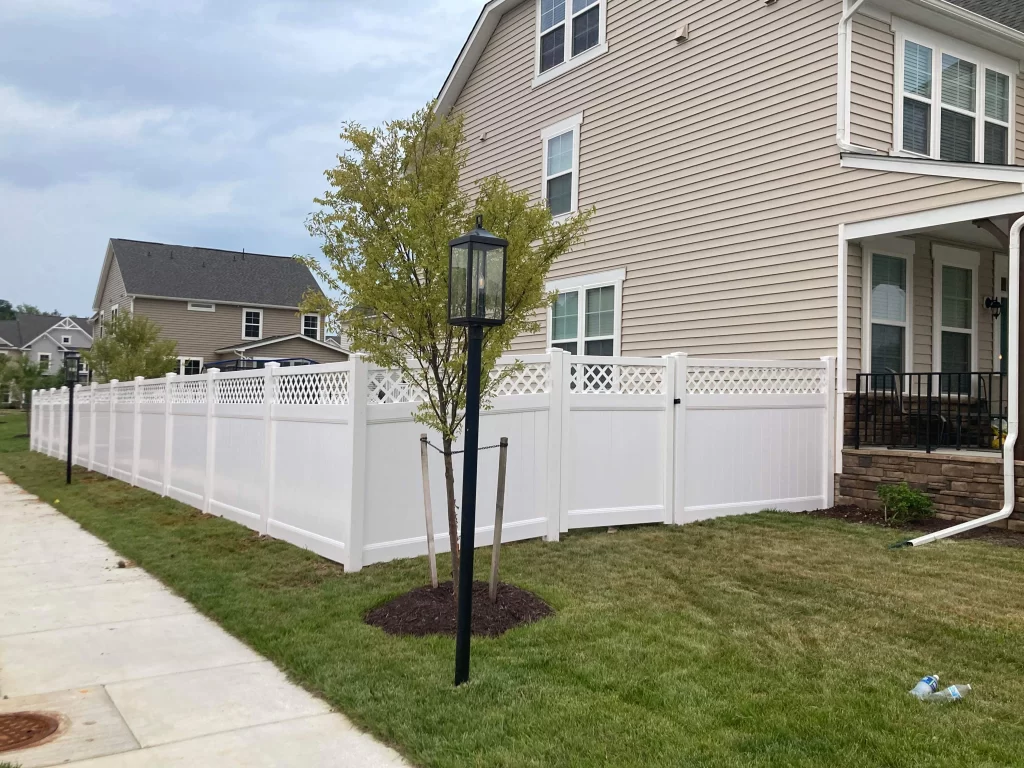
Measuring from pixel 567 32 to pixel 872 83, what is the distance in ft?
17.9

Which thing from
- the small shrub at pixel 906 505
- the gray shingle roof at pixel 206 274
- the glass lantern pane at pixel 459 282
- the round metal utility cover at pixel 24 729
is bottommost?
the round metal utility cover at pixel 24 729

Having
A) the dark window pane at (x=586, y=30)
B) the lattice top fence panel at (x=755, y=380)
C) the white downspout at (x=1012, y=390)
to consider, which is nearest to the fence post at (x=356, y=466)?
the lattice top fence panel at (x=755, y=380)

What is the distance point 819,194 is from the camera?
31.6 feet

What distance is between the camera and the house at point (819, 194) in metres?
9.20

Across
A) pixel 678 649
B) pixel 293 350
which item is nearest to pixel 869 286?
pixel 678 649

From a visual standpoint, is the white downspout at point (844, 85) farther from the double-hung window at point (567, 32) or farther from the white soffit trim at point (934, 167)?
the double-hung window at point (567, 32)

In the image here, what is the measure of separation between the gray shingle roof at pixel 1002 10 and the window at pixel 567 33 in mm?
4999

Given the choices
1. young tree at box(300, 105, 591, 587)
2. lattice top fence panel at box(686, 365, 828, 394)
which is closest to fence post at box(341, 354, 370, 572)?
young tree at box(300, 105, 591, 587)

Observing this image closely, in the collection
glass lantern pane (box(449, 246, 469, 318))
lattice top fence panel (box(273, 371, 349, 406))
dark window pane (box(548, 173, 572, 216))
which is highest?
dark window pane (box(548, 173, 572, 216))

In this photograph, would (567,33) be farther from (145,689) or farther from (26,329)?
(26,329)

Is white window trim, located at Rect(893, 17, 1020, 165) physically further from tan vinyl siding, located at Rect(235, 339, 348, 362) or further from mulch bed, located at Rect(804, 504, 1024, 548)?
tan vinyl siding, located at Rect(235, 339, 348, 362)

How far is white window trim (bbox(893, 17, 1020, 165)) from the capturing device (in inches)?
389

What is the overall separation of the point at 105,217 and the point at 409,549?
170ft

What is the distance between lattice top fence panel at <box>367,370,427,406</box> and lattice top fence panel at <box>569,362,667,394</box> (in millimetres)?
1781
